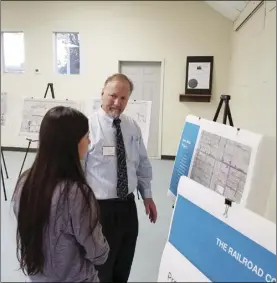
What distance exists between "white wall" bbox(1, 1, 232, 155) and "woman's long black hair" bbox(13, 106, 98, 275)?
8.58 ft

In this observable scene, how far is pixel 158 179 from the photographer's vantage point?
5.55 ft

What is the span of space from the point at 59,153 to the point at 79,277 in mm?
392

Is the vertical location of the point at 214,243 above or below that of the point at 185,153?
below

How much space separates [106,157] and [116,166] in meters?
0.05

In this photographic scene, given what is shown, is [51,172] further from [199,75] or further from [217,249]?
[199,75]

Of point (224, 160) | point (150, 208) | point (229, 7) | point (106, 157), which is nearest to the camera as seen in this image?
point (224, 160)

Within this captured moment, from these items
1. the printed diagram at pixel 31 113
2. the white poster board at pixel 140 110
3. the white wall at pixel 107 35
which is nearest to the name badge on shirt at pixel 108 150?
the white poster board at pixel 140 110

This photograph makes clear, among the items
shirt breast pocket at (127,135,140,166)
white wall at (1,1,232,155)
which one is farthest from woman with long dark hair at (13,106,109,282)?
white wall at (1,1,232,155)

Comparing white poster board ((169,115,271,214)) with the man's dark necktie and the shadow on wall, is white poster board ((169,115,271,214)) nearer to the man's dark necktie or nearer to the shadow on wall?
the shadow on wall

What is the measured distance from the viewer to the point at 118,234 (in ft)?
4.17

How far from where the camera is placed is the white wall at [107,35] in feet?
12.0

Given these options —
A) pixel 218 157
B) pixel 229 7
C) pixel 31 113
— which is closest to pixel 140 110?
pixel 31 113

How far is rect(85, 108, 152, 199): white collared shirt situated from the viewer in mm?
1193

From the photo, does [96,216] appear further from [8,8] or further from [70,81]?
[8,8]
